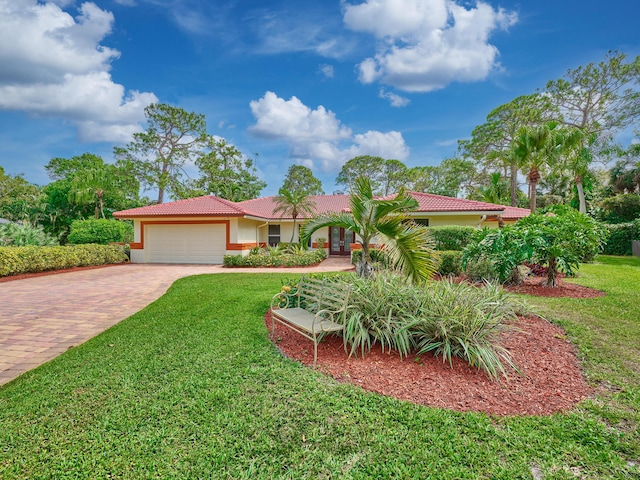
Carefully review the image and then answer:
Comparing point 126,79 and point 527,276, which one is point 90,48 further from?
point 527,276

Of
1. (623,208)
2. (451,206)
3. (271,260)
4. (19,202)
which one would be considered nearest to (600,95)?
(623,208)

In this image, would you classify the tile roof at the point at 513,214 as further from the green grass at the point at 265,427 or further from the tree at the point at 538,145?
the green grass at the point at 265,427

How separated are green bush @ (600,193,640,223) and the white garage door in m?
26.1

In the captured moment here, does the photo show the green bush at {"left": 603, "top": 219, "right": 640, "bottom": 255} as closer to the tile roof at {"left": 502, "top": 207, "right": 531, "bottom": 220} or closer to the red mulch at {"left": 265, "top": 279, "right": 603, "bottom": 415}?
the tile roof at {"left": 502, "top": 207, "right": 531, "bottom": 220}

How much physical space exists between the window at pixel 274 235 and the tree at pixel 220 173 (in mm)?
11221

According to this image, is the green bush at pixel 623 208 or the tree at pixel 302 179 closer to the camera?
the green bush at pixel 623 208

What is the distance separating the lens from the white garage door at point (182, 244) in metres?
17.5

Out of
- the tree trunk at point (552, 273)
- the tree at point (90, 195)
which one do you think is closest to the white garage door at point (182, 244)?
the tree at point (90, 195)

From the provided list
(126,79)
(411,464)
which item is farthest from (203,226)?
(411,464)

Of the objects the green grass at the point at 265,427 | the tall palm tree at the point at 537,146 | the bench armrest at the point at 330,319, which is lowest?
the green grass at the point at 265,427

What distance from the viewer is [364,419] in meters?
2.75

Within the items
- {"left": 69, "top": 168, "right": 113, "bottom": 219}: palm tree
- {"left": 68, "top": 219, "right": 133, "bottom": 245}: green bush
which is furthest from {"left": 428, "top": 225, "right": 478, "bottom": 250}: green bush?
{"left": 69, "top": 168, "right": 113, "bottom": 219}: palm tree

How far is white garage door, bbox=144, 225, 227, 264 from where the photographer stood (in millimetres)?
17469

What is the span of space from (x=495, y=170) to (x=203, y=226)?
28.0 metres
